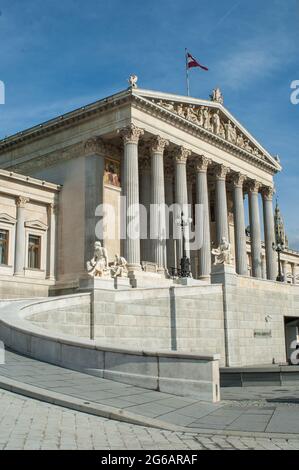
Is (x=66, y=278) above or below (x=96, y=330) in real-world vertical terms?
above

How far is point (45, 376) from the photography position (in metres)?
12.4

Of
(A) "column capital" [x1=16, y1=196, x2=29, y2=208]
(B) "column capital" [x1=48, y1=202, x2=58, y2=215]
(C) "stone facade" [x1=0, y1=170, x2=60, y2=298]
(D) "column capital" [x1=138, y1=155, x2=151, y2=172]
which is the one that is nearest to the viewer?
(C) "stone facade" [x1=0, y1=170, x2=60, y2=298]

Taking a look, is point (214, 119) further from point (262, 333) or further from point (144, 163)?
point (262, 333)

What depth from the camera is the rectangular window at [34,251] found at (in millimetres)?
43219

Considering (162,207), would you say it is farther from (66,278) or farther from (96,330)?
(96,330)

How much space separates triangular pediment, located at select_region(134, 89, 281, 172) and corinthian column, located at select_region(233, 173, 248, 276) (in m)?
3.31

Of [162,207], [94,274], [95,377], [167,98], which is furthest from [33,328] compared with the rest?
[167,98]

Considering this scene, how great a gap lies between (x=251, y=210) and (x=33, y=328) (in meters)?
43.1

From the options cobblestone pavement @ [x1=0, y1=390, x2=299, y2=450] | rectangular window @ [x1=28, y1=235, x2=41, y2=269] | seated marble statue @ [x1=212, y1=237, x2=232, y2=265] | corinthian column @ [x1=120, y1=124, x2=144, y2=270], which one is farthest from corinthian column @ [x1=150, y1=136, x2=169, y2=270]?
cobblestone pavement @ [x1=0, y1=390, x2=299, y2=450]

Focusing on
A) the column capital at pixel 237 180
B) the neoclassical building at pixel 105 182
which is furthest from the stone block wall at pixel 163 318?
the column capital at pixel 237 180

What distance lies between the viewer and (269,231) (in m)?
57.3

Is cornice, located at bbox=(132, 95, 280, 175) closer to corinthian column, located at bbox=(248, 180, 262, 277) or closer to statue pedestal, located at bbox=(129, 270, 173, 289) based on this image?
corinthian column, located at bbox=(248, 180, 262, 277)

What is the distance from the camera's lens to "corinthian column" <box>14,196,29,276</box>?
1608 inches

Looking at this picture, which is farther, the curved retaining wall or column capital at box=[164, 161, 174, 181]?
column capital at box=[164, 161, 174, 181]
